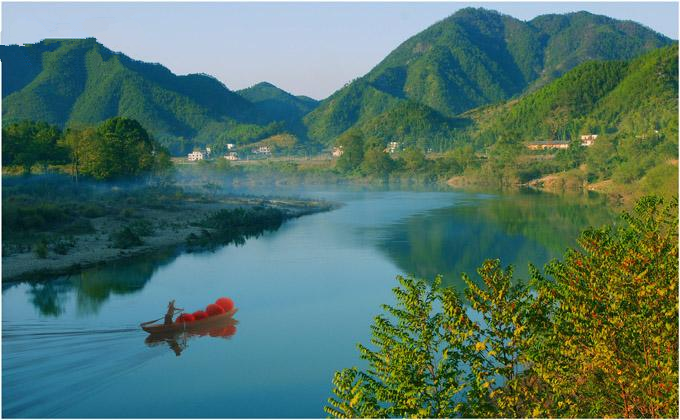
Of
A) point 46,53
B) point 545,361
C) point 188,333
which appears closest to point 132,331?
point 188,333

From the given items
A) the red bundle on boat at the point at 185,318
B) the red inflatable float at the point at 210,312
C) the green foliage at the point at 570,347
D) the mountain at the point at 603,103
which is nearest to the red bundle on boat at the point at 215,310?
the red inflatable float at the point at 210,312

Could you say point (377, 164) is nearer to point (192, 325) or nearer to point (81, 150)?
point (81, 150)

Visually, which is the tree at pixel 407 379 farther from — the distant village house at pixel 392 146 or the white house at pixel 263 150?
the white house at pixel 263 150

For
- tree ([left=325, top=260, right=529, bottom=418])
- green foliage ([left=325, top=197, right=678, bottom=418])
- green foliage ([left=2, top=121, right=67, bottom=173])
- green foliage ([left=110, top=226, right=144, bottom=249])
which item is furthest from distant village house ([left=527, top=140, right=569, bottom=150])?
tree ([left=325, top=260, right=529, bottom=418])

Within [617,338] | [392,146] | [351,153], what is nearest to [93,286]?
[617,338]

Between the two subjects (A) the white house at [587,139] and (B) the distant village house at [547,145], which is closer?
(A) the white house at [587,139]

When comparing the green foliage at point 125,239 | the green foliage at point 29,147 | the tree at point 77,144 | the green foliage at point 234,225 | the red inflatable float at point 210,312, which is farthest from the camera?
the tree at point 77,144

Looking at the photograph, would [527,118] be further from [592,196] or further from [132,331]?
[132,331]

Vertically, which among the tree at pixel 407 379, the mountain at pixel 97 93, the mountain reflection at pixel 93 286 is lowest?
the mountain reflection at pixel 93 286
